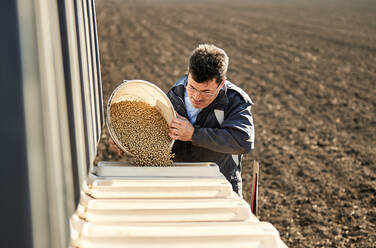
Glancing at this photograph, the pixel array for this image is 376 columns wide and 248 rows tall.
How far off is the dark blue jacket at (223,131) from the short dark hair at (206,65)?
0.72ft

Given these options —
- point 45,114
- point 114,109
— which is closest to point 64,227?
point 45,114

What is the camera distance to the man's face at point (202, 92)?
292 cm

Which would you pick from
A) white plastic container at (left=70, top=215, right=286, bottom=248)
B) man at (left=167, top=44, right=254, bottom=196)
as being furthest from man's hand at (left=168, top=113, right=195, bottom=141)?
white plastic container at (left=70, top=215, right=286, bottom=248)

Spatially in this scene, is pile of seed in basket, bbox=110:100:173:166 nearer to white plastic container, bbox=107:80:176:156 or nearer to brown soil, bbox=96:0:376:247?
white plastic container, bbox=107:80:176:156

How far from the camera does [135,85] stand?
111 inches

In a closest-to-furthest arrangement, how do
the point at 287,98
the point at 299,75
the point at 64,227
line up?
the point at 64,227 → the point at 287,98 → the point at 299,75

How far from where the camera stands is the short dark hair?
9.39ft

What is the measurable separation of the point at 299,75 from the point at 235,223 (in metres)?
10.1

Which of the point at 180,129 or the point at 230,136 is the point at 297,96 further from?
the point at 180,129

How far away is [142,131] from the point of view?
2918 millimetres

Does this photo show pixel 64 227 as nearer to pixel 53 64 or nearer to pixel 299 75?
pixel 53 64

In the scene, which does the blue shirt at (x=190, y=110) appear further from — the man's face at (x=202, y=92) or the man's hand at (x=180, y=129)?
the man's hand at (x=180, y=129)

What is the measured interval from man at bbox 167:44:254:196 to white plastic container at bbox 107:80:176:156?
0.30 feet

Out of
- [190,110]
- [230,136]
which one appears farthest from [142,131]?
[230,136]
